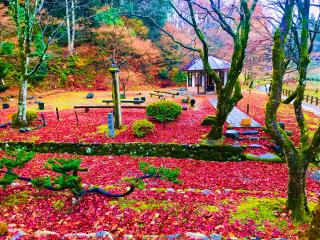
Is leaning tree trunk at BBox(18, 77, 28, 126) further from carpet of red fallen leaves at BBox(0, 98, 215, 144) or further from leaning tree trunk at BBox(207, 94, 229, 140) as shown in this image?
leaning tree trunk at BBox(207, 94, 229, 140)

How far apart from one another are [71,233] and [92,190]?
134 centimetres

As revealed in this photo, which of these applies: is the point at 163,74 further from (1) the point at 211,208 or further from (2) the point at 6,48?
(1) the point at 211,208

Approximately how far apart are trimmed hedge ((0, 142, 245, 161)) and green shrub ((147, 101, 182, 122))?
2944mm

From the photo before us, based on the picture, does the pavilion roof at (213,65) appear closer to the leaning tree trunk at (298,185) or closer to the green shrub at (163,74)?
the green shrub at (163,74)

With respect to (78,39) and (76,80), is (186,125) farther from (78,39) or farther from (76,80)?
(78,39)

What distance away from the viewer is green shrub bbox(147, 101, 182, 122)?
13602mm

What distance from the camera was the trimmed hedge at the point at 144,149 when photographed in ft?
34.2

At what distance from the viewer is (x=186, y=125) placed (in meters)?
13.7

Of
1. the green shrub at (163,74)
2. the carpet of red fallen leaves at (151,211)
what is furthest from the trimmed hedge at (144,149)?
the green shrub at (163,74)

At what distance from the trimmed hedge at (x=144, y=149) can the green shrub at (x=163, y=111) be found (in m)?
2.94

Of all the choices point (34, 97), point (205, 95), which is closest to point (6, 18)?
point (34, 97)

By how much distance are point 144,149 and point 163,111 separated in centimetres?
334

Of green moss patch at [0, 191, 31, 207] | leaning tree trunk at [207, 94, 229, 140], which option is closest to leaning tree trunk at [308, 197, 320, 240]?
green moss patch at [0, 191, 31, 207]

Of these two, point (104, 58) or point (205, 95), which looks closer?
point (205, 95)
